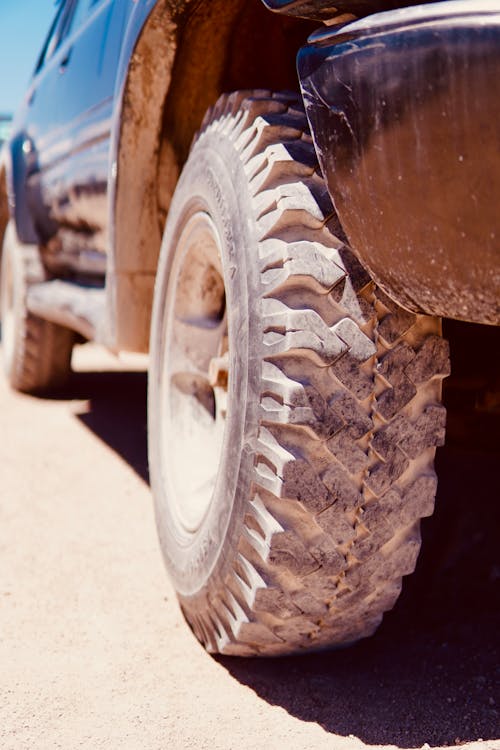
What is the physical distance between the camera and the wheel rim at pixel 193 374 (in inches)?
77.2

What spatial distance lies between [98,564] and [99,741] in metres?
0.84

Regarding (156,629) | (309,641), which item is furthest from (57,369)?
(309,641)

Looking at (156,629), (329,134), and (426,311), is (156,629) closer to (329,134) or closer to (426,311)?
(426,311)

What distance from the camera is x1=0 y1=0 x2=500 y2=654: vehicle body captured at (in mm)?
1138

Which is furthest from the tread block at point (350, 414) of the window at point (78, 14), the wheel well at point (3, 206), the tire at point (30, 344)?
the wheel well at point (3, 206)

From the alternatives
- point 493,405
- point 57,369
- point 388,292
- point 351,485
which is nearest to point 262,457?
point 351,485

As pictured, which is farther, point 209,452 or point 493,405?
point 209,452

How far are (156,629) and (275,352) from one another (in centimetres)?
79

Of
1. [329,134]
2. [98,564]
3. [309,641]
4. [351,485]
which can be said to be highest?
[329,134]

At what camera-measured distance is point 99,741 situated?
1.45 meters

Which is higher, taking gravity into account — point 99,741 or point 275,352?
point 275,352

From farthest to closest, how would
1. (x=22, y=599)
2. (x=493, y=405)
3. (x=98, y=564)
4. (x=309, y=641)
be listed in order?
(x=98, y=564) → (x=22, y=599) → (x=493, y=405) → (x=309, y=641)

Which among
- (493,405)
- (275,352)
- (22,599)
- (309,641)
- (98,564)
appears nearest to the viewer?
(275,352)

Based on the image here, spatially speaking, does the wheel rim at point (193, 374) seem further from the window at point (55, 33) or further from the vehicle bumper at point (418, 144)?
the window at point (55, 33)
